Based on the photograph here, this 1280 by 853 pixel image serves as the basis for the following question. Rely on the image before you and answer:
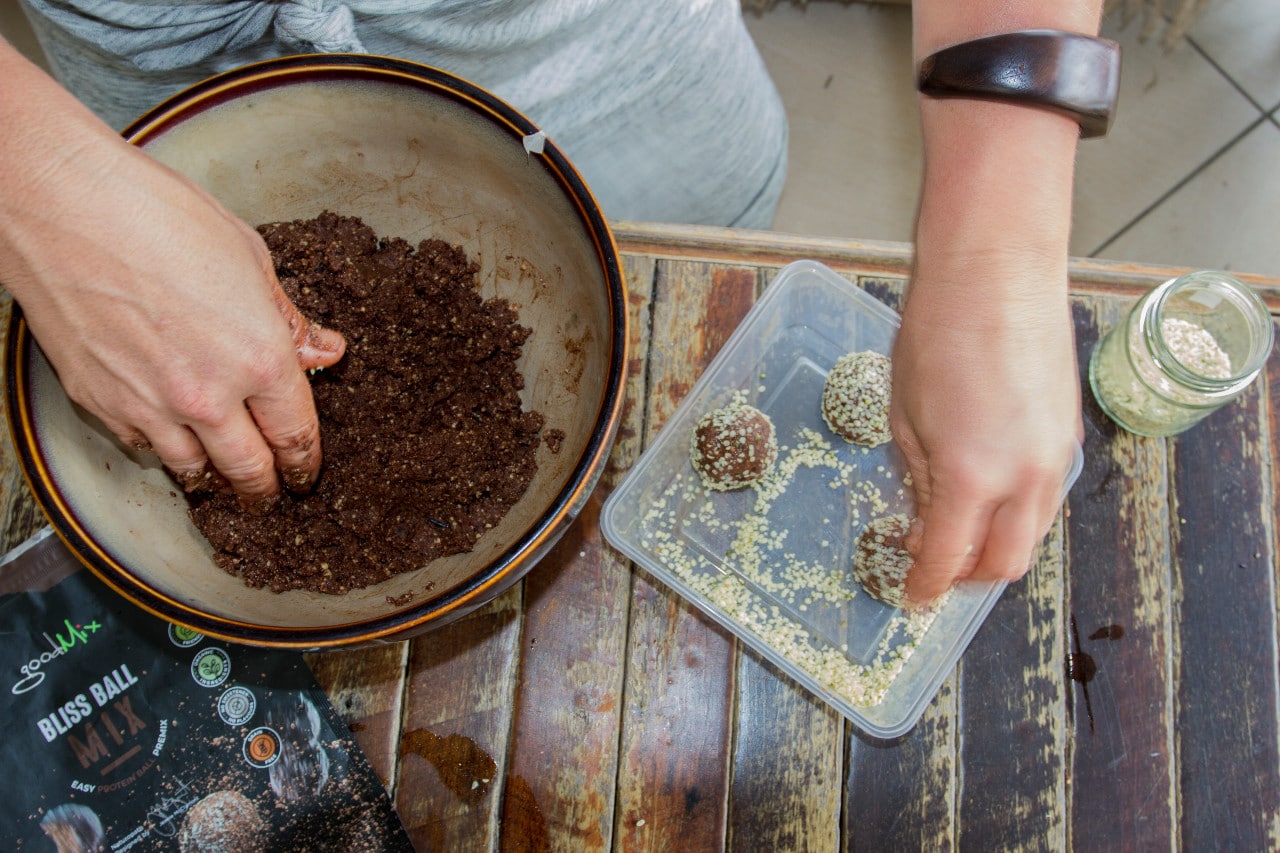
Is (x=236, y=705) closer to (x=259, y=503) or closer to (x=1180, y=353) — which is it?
(x=259, y=503)

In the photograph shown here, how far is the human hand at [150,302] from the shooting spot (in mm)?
549

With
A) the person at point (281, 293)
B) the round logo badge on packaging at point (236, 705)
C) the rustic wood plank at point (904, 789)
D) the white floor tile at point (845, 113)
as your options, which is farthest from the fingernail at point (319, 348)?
the white floor tile at point (845, 113)

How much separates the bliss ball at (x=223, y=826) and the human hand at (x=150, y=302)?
40cm

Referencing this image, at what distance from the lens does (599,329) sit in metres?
0.75

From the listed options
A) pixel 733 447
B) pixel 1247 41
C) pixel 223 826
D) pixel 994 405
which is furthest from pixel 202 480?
pixel 1247 41

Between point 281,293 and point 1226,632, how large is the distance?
0.98m

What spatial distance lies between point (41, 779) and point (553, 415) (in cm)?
59

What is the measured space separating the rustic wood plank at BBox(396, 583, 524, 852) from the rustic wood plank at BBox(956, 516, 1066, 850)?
466 mm

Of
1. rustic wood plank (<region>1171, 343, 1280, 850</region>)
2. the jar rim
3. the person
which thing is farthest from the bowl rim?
rustic wood plank (<region>1171, 343, 1280, 850</region>)

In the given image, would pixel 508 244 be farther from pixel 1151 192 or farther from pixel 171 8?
pixel 1151 192

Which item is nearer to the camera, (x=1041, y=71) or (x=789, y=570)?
(x=1041, y=71)

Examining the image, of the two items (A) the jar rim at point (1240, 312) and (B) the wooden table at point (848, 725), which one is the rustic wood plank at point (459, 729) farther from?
(A) the jar rim at point (1240, 312)

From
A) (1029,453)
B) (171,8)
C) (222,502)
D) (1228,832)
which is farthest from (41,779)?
(1228,832)

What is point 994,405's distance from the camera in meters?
0.60
